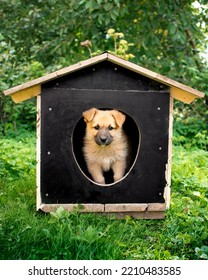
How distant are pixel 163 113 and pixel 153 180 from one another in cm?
46

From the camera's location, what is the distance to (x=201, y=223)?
10.2 ft

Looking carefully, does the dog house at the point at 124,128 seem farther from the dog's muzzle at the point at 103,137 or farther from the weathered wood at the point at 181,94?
the dog's muzzle at the point at 103,137

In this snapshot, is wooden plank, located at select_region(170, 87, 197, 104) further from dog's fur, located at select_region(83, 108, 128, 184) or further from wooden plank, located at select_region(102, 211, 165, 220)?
wooden plank, located at select_region(102, 211, 165, 220)

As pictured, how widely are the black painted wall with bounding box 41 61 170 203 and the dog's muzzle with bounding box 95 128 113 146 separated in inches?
5.9

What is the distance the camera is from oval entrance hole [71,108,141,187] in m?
3.43

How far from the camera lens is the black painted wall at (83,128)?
10.8 feet

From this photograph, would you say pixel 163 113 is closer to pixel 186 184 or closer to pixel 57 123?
pixel 57 123

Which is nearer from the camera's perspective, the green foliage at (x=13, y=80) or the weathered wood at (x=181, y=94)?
the weathered wood at (x=181, y=94)

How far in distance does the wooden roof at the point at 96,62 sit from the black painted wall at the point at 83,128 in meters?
0.05

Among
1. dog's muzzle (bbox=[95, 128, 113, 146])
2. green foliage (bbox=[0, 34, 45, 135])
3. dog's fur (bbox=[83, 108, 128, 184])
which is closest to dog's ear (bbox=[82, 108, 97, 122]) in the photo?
dog's fur (bbox=[83, 108, 128, 184])

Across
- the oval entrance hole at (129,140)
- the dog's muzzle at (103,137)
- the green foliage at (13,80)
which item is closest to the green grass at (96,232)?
the oval entrance hole at (129,140)

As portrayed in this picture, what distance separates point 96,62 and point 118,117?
392 mm

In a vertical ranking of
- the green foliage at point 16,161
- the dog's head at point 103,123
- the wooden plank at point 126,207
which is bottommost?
the wooden plank at point 126,207

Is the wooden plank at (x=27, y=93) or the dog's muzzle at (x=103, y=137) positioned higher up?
the wooden plank at (x=27, y=93)
